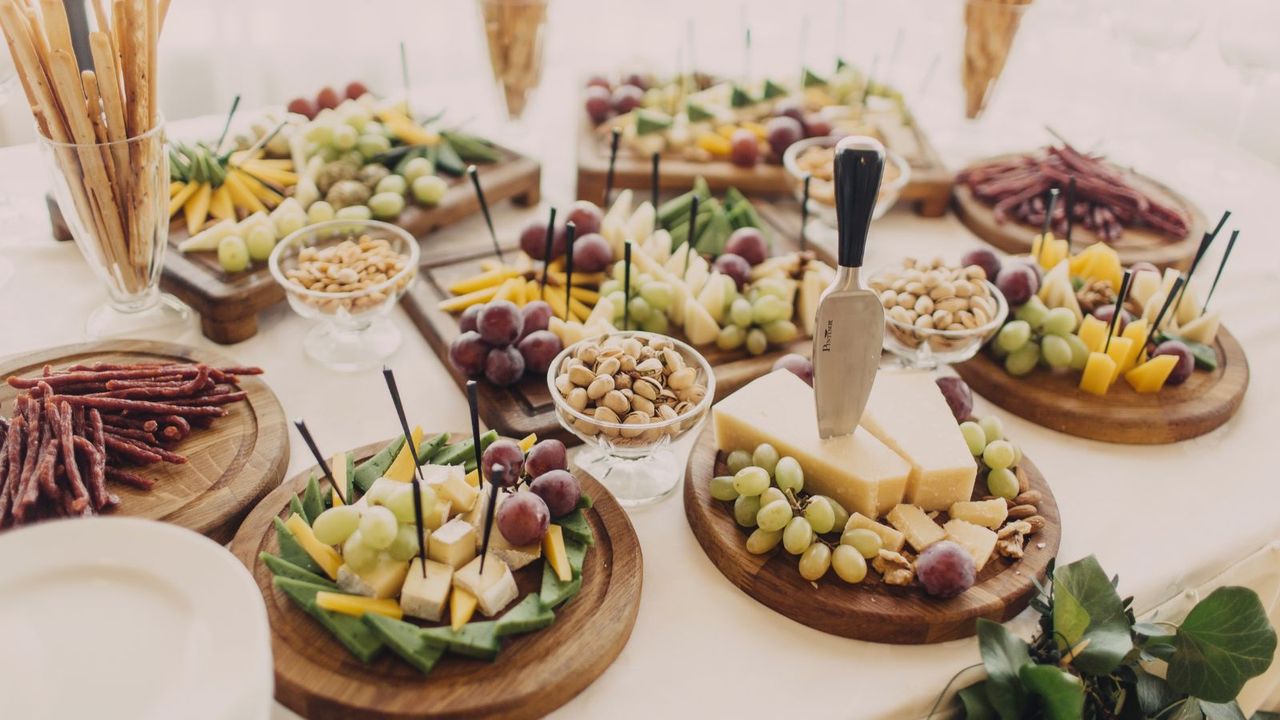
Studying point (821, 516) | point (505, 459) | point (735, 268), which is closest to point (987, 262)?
point (735, 268)

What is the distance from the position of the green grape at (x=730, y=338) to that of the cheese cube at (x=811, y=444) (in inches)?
7.4

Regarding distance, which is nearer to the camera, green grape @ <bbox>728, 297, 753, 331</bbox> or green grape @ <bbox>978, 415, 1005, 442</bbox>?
green grape @ <bbox>978, 415, 1005, 442</bbox>

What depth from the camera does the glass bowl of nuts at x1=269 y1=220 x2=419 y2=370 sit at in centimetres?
128

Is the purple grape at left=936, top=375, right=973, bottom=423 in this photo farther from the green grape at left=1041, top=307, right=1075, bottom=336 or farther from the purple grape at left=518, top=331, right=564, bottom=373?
the purple grape at left=518, top=331, right=564, bottom=373

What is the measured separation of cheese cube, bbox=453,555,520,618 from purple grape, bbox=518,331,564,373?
364 millimetres

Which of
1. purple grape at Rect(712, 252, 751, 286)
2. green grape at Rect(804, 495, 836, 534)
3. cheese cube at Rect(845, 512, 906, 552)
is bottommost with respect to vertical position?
cheese cube at Rect(845, 512, 906, 552)

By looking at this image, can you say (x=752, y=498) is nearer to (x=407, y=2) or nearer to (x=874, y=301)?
(x=874, y=301)

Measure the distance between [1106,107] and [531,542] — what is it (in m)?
2.12

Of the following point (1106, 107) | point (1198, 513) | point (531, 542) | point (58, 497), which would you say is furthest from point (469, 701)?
point (1106, 107)

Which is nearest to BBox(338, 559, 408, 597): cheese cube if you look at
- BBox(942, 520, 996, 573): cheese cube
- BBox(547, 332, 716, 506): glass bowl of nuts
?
BBox(547, 332, 716, 506): glass bowl of nuts

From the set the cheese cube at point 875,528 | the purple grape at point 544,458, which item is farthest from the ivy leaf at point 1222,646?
the purple grape at point 544,458

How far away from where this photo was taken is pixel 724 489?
3.53 feet

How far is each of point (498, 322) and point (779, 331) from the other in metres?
0.41

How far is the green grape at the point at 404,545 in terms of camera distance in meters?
0.89
